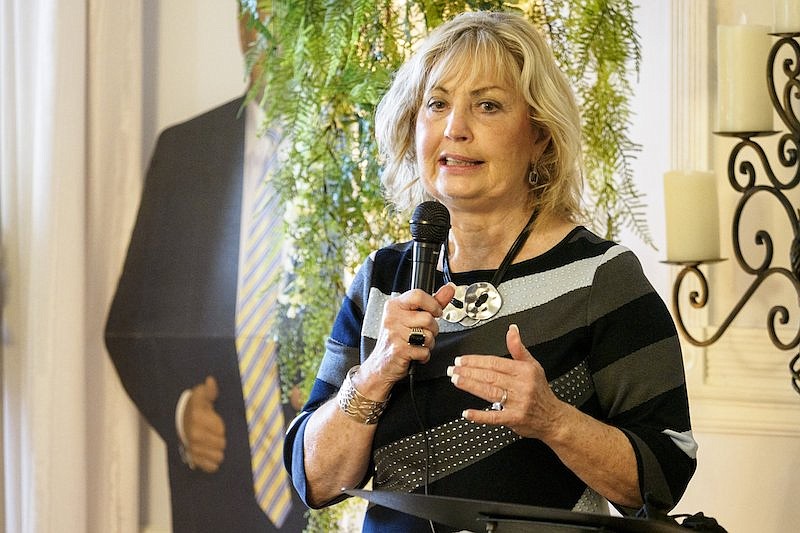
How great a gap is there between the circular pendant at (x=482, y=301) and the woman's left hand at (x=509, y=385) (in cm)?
26

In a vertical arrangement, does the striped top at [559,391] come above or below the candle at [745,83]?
below

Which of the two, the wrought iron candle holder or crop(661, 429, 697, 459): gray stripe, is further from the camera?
the wrought iron candle holder

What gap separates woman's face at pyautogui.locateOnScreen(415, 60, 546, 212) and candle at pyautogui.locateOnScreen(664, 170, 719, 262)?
2.47ft

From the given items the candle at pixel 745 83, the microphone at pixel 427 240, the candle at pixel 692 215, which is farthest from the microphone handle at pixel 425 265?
the candle at pixel 745 83

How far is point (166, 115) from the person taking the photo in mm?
3248

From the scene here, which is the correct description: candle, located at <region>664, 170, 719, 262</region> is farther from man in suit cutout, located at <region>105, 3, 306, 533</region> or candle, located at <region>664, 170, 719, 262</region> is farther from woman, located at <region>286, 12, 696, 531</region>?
man in suit cutout, located at <region>105, 3, 306, 533</region>

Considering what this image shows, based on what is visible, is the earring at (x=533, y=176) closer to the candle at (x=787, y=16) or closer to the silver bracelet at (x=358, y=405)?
the silver bracelet at (x=358, y=405)

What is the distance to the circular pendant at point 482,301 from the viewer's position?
1.62 metres

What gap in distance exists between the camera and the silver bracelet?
156cm

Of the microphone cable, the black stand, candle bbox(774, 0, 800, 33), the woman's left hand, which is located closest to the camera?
the black stand

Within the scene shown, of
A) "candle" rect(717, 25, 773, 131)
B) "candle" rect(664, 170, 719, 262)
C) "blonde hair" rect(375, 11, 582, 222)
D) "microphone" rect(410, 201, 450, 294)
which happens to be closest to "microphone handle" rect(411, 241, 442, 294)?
"microphone" rect(410, 201, 450, 294)

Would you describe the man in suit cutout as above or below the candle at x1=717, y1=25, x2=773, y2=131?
below

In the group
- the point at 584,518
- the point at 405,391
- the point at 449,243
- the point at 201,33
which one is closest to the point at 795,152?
the point at 449,243

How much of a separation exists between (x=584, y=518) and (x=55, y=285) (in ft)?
7.00
